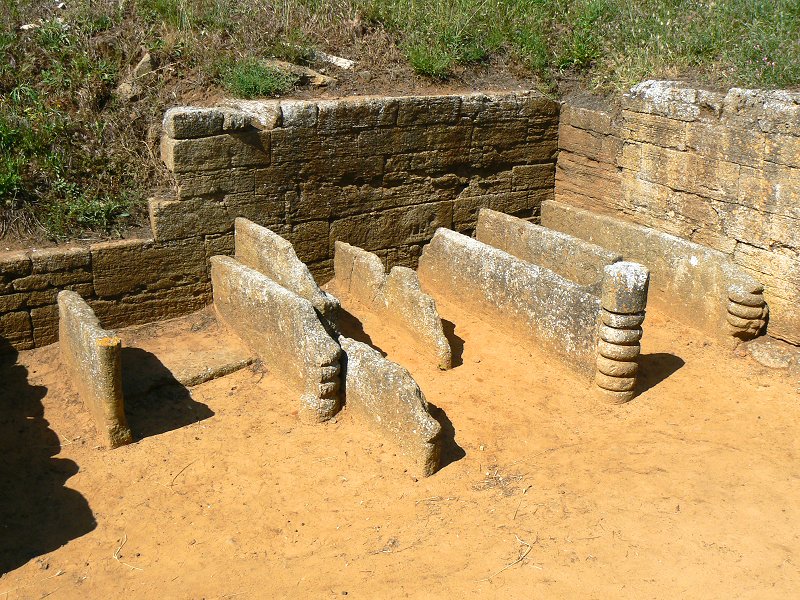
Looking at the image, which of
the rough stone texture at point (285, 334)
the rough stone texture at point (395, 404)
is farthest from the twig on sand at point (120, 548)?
the rough stone texture at point (395, 404)

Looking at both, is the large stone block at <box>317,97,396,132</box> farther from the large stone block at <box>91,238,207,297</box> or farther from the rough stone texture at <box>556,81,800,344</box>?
the rough stone texture at <box>556,81,800,344</box>

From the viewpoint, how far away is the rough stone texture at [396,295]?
6.99m

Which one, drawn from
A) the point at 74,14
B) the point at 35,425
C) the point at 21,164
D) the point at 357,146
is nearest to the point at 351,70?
the point at 357,146

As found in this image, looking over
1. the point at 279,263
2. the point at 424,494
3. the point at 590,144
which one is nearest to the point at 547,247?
the point at 590,144

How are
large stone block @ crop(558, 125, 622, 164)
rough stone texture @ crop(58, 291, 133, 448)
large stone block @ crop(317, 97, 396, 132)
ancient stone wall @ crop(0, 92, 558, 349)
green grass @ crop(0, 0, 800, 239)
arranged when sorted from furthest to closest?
large stone block @ crop(558, 125, 622, 164), large stone block @ crop(317, 97, 396, 132), green grass @ crop(0, 0, 800, 239), ancient stone wall @ crop(0, 92, 558, 349), rough stone texture @ crop(58, 291, 133, 448)

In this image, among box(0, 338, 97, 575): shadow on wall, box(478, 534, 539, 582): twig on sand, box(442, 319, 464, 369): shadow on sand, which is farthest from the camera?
box(442, 319, 464, 369): shadow on sand

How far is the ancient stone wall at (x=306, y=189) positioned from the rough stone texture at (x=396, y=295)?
1.22 feet

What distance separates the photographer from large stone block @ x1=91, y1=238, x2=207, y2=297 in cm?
702

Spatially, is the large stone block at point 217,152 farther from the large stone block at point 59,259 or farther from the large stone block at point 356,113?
the large stone block at point 59,259

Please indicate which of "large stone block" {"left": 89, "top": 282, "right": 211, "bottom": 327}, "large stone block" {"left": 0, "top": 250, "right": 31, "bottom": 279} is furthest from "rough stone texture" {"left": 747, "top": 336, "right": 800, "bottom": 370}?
"large stone block" {"left": 0, "top": 250, "right": 31, "bottom": 279}

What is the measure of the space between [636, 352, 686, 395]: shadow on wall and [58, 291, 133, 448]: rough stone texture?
4067 mm

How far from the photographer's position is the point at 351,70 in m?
8.77

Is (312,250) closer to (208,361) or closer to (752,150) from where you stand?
(208,361)

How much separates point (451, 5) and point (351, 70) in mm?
1839
